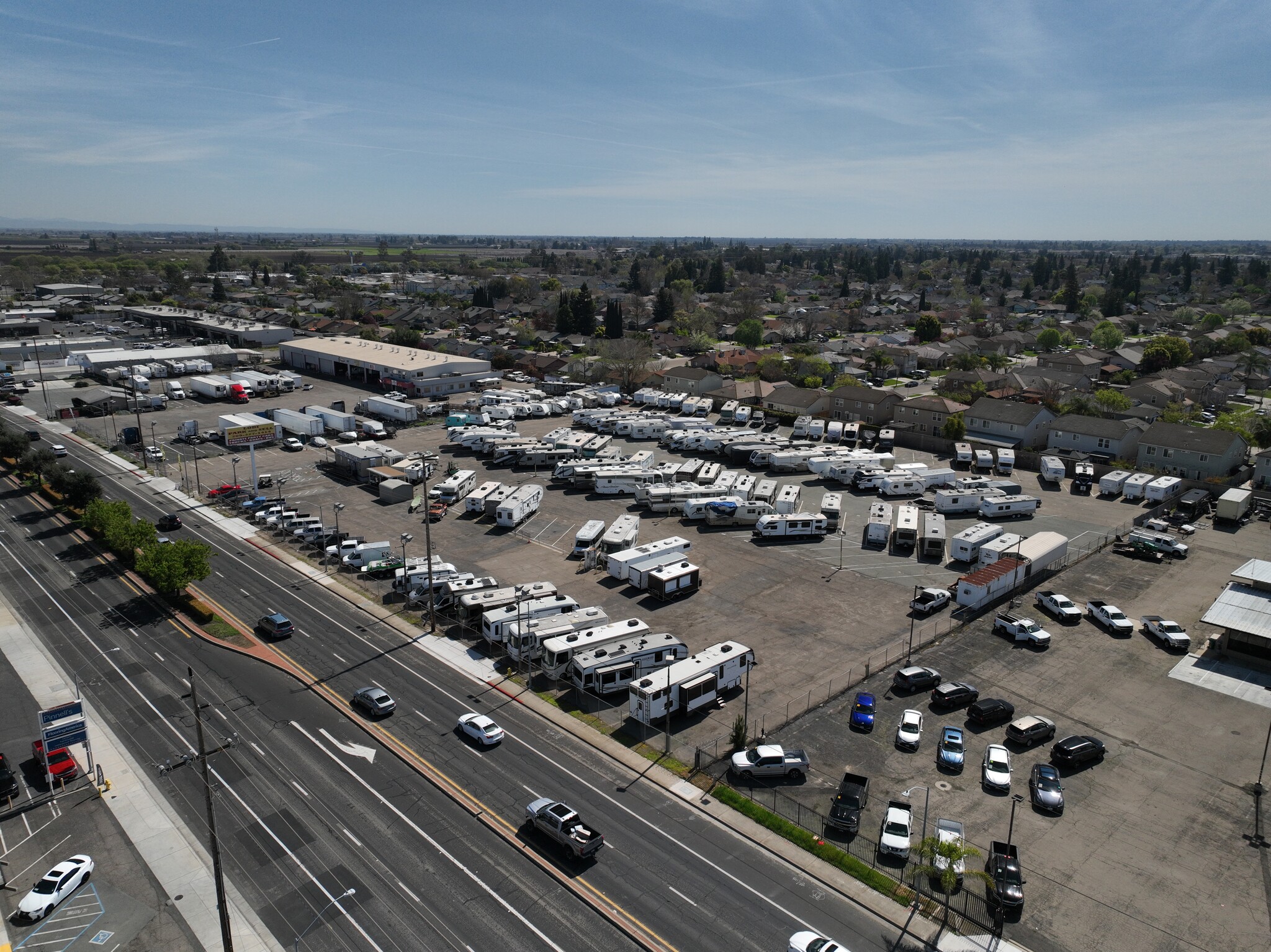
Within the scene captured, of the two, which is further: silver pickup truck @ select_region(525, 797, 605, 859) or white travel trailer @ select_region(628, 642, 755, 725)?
white travel trailer @ select_region(628, 642, 755, 725)

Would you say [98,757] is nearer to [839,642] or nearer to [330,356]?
[839,642]

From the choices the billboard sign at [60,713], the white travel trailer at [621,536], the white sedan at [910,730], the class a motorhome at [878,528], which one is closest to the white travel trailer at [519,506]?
the white travel trailer at [621,536]

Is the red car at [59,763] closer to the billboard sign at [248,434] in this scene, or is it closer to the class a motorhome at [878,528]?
the class a motorhome at [878,528]

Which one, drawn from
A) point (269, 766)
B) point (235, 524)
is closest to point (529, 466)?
point (235, 524)

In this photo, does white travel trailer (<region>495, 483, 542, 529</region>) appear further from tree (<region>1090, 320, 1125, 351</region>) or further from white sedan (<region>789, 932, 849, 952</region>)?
tree (<region>1090, 320, 1125, 351</region>)

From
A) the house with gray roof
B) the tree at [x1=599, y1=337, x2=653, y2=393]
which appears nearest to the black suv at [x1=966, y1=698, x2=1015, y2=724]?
the house with gray roof

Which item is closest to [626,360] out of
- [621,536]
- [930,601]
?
[621,536]
